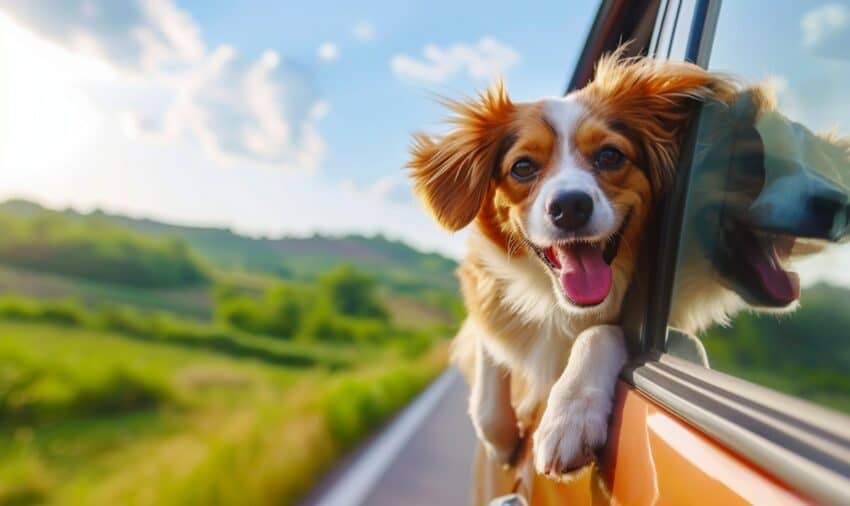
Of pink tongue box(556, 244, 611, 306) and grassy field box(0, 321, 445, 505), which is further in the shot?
grassy field box(0, 321, 445, 505)

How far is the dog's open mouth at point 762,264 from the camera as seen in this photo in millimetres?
1542

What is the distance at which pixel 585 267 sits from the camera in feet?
8.22

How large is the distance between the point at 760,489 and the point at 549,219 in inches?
58.3

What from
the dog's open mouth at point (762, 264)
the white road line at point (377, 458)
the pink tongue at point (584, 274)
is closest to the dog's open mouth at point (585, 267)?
the pink tongue at point (584, 274)

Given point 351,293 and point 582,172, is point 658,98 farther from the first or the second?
point 351,293

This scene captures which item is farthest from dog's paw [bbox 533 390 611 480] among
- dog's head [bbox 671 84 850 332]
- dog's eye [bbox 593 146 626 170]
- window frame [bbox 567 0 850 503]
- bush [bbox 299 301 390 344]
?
bush [bbox 299 301 390 344]

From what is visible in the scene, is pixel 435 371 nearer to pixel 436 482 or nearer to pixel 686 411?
pixel 436 482

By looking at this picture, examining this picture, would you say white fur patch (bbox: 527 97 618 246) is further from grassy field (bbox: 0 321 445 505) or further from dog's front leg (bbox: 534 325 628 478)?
grassy field (bbox: 0 321 445 505)

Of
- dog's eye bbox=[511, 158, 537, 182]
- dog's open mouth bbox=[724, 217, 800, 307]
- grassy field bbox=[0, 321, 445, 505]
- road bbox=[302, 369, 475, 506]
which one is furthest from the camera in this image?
road bbox=[302, 369, 475, 506]

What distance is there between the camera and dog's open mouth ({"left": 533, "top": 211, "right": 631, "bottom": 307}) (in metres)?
2.41

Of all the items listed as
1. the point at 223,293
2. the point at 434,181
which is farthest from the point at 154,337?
the point at 434,181

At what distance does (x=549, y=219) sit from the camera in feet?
8.25

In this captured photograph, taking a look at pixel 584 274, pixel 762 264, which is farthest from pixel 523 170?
pixel 762 264

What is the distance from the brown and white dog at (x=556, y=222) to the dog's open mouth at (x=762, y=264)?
15.1 inches
